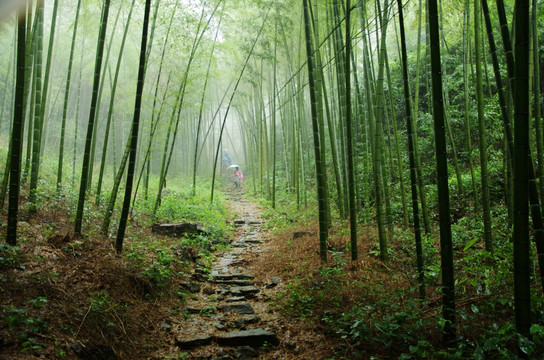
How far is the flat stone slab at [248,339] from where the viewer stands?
2.29 meters

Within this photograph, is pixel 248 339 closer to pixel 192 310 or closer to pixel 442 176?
pixel 192 310

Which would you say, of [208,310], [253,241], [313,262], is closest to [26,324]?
[208,310]

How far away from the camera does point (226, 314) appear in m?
2.80

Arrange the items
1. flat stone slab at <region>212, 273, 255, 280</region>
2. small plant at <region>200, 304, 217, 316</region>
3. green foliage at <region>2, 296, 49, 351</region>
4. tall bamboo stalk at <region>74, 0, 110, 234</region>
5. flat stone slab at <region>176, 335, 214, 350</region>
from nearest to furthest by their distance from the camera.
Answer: green foliage at <region>2, 296, 49, 351</region>
flat stone slab at <region>176, 335, 214, 350</region>
small plant at <region>200, 304, 217, 316</region>
tall bamboo stalk at <region>74, 0, 110, 234</region>
flat stone slab at <region>212, 273, 255, 280</region>

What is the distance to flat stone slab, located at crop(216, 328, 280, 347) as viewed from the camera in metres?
2.29

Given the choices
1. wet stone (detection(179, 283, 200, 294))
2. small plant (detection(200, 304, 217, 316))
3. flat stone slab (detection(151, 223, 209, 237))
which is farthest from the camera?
flat stone slab (detection(151, 223, 209, 237))

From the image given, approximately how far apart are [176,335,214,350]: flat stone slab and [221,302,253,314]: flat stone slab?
55cm

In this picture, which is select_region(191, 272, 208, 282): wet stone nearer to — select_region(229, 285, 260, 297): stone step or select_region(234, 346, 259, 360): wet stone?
select_region(229, 285, 260, 297): stone step

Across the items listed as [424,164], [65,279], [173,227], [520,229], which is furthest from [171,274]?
[424,164]

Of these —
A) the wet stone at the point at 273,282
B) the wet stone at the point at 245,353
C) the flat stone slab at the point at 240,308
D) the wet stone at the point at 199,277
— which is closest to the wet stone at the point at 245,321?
the flat stone slab at the point at 240,308

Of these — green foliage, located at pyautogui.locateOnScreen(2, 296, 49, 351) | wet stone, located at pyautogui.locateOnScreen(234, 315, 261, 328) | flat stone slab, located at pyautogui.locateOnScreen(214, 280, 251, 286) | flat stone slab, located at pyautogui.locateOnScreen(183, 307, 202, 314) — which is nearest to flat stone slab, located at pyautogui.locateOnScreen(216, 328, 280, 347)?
wet stone, located at pyautogui.locateOnScreen(234, 315, 261, 328)

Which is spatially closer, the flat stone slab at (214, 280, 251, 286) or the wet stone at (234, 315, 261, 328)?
the wet stone at (234, 315, 261, 328)

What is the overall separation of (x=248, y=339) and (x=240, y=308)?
0.61 metres

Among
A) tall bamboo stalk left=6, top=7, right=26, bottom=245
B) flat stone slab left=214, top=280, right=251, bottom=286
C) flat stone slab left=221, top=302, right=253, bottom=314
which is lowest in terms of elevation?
flat stone slab left=221, top=302, right=253, bottom=314
